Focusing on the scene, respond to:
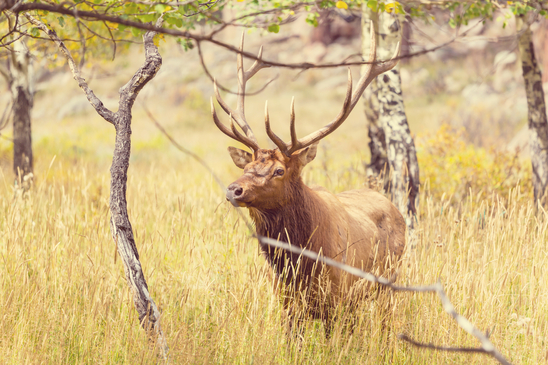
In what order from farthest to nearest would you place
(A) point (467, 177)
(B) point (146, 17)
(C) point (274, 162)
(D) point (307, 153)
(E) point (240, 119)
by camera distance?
(A) point (467, 177)
(E) point (240, 119)
(D) point (307, 153)
(C) point (274, 162)
(B) point (146, 17)

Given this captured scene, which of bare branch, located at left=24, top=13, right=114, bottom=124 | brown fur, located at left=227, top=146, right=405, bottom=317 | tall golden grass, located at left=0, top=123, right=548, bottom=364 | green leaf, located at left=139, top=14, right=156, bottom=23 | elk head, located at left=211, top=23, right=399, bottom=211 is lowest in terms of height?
tall golden grass, located at left=0, top=123, right=548, bottom=364

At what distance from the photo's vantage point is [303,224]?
11.1ft

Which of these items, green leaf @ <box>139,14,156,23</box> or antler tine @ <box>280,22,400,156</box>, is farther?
antler tine @ <box>280,22,400,156</box>

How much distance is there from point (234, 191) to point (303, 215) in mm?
622

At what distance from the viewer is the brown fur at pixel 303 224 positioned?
10.5 ft

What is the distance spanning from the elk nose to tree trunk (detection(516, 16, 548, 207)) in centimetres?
472

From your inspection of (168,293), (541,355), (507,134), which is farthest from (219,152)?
(541,355)

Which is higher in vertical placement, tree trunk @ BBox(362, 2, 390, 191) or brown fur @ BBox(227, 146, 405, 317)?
tree trunk @ BBox(362, 2, 390, 191)

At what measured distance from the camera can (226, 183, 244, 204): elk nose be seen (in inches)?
118

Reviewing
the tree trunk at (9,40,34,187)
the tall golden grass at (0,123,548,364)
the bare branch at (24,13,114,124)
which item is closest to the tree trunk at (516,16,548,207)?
the tall golden grass at (0,123,548,364)

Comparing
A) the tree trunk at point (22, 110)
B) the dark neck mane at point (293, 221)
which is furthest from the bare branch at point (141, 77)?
the tree trunk at point (22, 110)

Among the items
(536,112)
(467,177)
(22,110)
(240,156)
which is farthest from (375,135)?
(22,110)

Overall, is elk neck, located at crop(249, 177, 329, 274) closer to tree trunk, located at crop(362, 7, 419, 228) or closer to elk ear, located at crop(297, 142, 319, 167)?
elk ear, located at crop(297, 142, 319, 167)

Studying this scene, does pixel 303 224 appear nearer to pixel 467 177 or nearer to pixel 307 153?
pixel 307 153
